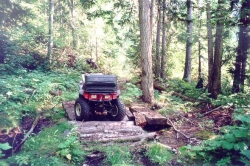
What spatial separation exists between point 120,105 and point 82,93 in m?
1.18

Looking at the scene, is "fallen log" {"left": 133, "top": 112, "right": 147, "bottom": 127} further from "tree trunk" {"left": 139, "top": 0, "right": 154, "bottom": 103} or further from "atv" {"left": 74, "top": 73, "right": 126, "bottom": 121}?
"tree trunk" {"left": 139, "top": 0, "right": 154, "bottom": 103}

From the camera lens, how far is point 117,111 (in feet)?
23.4

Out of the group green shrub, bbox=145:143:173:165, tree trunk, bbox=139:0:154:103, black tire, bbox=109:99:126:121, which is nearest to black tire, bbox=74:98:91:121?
black tire, bbox=109:99:126:121

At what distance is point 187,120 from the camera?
814cm

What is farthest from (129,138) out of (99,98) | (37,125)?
(37,125)

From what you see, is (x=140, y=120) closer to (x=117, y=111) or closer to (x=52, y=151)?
(x=117, y=111)

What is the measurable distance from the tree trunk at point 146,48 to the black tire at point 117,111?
2.77 metres

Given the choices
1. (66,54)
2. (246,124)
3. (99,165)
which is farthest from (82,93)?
(66,54)

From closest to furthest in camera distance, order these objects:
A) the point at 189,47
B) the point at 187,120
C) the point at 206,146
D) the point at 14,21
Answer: the point at 206,146 < the point at 187,120 < the point at 14,21 < the point at 189,47

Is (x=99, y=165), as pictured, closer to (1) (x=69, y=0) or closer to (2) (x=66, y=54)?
(2) (x=66, y=54)

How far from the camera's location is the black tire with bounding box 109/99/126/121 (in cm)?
708

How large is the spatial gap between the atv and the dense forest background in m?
0.74

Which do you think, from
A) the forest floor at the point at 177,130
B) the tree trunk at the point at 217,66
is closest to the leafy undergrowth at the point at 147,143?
the forest floor at the point at 177,130

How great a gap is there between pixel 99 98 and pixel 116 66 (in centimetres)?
1602
